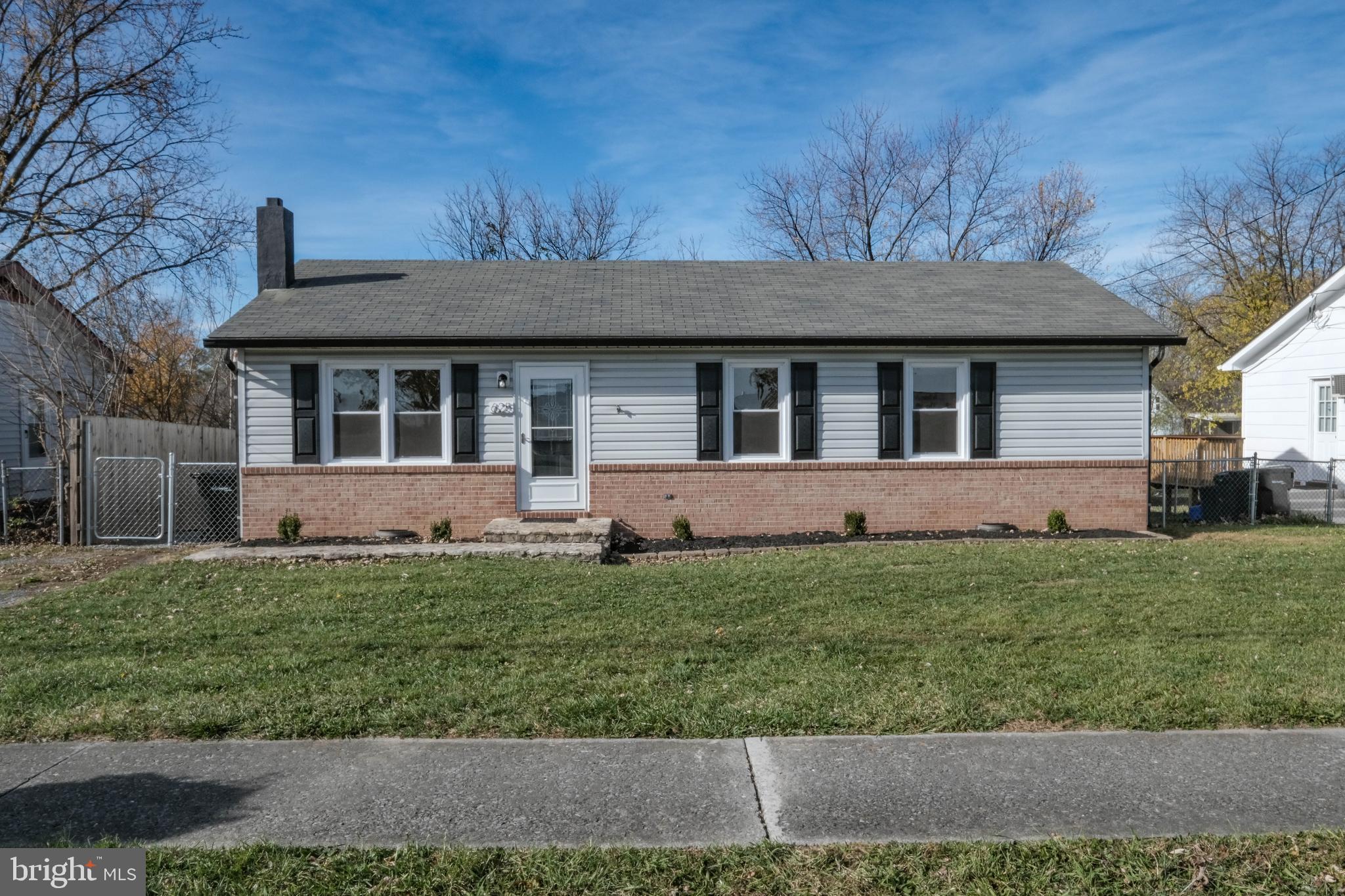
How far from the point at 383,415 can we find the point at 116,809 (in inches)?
372

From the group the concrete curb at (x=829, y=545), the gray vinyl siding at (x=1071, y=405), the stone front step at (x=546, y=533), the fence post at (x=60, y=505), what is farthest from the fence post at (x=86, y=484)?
the gray vinyl siding at (x=1071, y=405)

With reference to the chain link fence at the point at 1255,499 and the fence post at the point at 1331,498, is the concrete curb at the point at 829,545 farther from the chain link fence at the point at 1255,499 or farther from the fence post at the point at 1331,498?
the fence post at the point at 1331,498

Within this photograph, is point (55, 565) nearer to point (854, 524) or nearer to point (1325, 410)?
point (854, 524)

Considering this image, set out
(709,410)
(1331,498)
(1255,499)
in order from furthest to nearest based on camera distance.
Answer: (1331,498) → (1255,499) → (709,410)

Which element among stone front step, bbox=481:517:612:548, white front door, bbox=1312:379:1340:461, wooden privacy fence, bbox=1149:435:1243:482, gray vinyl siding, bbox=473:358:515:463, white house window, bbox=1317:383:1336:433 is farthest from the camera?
wooden privacy fence, bbox=1149:435:1243:482

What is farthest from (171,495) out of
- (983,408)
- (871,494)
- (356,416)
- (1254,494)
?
(1254,494)

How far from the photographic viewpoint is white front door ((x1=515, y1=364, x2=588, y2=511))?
12.9m

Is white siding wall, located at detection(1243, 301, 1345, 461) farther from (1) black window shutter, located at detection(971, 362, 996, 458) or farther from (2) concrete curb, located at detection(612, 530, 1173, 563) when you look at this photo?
(1) black window shutter, located at detection(971, 362, 996, 458)

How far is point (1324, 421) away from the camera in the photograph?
17422 mm

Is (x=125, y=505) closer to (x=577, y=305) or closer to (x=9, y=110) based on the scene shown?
(x=577, y=305)

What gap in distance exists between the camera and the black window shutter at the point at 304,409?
12.6 meters

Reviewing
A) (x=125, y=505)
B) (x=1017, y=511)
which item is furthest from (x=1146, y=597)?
(x=125, y=505)

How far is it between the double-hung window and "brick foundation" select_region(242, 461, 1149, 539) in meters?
0.25

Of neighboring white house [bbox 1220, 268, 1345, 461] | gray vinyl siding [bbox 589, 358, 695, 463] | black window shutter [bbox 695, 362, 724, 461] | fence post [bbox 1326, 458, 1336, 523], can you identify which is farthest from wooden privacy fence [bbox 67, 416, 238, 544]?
neighboring white house [bbox 1220, 268, 1345, 461]
